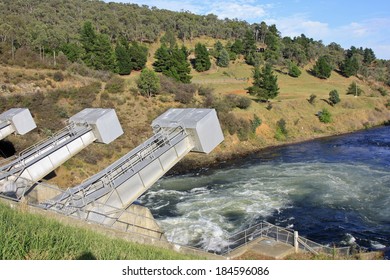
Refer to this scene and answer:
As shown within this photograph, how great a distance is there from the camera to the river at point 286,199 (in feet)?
74.7

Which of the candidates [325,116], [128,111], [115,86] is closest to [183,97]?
[128,111]

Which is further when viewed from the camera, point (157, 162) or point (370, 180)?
point (370, 180)

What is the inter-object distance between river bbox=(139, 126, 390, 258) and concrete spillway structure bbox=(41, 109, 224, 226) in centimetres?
741

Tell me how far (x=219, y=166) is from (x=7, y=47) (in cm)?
4338

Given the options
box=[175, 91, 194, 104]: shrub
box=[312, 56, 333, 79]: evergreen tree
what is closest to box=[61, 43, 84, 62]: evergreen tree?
box=[175, 91, 194, 104]: shrub

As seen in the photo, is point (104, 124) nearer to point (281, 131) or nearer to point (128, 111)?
point (128, 111)

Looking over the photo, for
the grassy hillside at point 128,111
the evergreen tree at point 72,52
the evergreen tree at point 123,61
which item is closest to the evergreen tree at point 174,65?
the evergreen tree at point 123,61

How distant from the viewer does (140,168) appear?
1502 centimetres

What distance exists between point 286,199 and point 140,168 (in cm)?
1721

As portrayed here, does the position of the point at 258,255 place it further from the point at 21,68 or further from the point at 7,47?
the point at 7,47

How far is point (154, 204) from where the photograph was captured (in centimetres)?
2891

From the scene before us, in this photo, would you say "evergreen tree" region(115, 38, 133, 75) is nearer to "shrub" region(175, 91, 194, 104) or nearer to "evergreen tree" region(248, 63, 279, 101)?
"shrub" region(175, 91, 194, 104)

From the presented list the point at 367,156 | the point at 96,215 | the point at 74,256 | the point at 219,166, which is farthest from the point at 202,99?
the point at 74,256

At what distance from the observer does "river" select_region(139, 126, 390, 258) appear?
74.7ft
